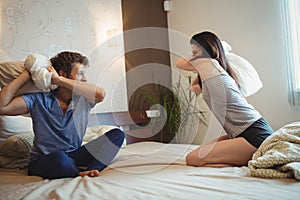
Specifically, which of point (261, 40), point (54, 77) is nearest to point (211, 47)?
point (54, 77)

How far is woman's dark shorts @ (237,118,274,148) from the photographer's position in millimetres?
1527

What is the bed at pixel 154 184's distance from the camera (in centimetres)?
100

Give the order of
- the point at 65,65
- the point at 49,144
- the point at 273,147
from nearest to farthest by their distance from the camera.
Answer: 1. the point at 273,147
2. the point at 49,144
3. the point at 65,65

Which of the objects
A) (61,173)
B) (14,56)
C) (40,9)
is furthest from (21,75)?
(40,9)

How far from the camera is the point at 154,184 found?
1172mm

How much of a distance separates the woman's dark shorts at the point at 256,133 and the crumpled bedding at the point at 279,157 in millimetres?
141

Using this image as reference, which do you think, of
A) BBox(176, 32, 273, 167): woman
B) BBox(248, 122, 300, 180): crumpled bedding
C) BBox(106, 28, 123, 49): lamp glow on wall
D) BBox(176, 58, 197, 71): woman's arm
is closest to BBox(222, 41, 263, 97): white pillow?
BBox(176, 32, 273, 167): woman

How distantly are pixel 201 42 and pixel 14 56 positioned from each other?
136 centimetres

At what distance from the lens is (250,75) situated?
1.92m

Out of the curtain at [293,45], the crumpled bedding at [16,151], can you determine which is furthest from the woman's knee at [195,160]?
the curtain at [293,45]

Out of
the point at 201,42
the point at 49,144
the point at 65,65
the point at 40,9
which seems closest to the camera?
the point at 49,144

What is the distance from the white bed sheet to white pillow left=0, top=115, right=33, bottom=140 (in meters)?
0.29

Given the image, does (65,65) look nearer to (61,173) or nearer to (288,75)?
(61,173)

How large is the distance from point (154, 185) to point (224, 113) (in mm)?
672
